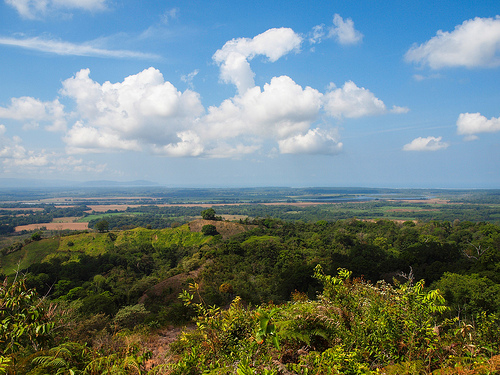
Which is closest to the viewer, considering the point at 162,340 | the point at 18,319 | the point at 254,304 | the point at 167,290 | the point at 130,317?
the point at 18,319

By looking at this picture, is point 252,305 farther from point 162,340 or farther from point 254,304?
point 162,340

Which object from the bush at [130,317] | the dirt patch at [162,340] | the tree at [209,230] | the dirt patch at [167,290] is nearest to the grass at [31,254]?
the tree at [209,230]

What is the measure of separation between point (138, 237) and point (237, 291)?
3992 centimetres

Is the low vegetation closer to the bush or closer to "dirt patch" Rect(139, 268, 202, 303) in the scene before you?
the bush

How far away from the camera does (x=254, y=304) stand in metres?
19.0

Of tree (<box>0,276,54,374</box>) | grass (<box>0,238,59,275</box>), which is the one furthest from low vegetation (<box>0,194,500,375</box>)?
grass (<box>0,238,59,275</box>)

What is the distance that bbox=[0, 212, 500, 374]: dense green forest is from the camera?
4141 mm

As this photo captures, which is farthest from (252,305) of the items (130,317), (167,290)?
(167,290)

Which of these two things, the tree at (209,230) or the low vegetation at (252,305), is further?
the tree at (209,230)

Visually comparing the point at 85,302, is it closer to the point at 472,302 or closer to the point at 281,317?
the point at 281,317

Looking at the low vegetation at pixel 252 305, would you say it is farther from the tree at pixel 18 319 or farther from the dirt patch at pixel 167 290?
the dirt patch at pixel 167 290

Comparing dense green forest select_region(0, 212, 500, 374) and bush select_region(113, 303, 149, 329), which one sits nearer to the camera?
dense green forest select_region(0, 212, 500, 374)

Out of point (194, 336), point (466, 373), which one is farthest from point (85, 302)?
point (466, 373)

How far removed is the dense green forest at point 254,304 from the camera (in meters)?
4.14
